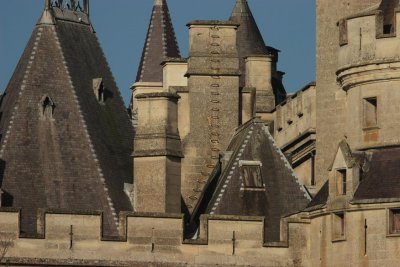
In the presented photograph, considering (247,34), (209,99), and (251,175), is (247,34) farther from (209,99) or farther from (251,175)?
(251,175)

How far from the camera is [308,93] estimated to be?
7462cm

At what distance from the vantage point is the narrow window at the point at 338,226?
6706 centimetres

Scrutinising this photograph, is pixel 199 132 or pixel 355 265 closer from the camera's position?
pixel 355 265

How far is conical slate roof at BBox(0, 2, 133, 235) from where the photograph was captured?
7150 cm

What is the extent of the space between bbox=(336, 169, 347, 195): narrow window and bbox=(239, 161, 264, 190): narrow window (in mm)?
4342

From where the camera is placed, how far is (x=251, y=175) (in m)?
Answer: 71.8

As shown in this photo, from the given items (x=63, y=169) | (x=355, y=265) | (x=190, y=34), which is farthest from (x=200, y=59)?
(x=355, y=265)

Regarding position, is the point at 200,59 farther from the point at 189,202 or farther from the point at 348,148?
the point at 348,148

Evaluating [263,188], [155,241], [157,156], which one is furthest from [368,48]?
[157,156]

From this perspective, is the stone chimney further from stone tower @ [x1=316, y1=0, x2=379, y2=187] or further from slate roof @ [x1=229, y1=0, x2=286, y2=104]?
slate roof @ [x1=229, y1=0, x2=286, y2=104]

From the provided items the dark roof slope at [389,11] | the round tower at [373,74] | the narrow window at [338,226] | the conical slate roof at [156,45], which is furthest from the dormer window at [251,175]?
the conical slate roof at [156,45]

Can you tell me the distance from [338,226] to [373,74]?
3.22 m

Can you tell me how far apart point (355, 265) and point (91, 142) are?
906cm

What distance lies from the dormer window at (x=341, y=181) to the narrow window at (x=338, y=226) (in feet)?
1.51
